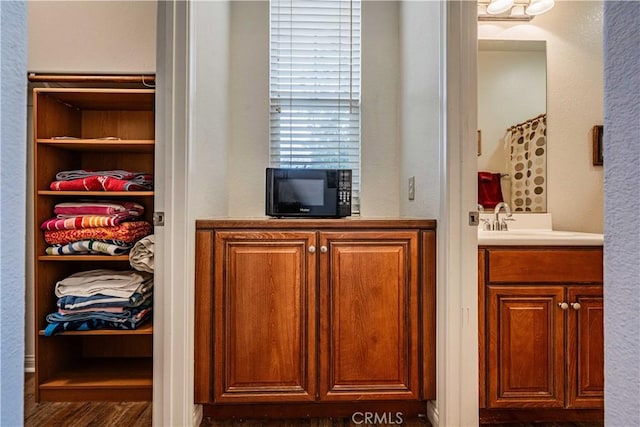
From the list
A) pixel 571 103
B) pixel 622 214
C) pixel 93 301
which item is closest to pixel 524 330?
pixel 622 214

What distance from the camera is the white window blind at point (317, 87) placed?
7.72ft

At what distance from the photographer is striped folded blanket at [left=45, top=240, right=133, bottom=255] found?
191cm

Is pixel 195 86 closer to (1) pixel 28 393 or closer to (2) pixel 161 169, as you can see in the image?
(2) pixel 161 169

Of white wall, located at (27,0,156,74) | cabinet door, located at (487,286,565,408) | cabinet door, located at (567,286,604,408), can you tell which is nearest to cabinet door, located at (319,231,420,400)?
cabinet door, located at (487,286,565,408)

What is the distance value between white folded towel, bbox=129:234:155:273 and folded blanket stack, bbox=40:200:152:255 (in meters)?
0.09

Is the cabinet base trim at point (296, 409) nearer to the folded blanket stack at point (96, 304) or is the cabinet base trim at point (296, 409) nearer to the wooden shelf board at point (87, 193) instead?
the folded blanket stack at point (96, 304)

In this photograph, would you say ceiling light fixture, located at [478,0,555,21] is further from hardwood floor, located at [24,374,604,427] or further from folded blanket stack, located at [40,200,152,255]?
folded blanket stack, located at [40,200,152,255]

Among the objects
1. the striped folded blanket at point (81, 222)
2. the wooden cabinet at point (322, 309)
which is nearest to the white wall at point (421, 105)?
the wooden cabinet at point (322, 309)

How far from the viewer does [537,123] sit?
7.20 feet

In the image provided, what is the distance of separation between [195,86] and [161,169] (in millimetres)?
391

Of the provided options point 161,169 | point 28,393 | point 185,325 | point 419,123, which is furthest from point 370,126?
point 28,393

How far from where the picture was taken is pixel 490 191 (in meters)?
2.21

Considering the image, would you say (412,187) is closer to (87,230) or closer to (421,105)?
(421,105)

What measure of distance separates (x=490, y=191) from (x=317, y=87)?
121 cm
